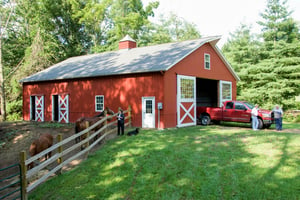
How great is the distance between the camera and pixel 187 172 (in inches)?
306

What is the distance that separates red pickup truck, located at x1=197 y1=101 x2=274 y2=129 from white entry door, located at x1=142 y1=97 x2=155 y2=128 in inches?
166

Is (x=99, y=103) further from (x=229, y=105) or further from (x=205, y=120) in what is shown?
(x=229, y=105)

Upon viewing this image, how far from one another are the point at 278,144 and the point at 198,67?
8.96 metres

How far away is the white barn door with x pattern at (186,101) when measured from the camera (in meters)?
15.8

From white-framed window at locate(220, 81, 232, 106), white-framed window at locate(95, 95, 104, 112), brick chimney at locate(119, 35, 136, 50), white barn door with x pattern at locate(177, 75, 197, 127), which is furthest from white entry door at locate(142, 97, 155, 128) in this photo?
brick chimney at locate(119, 35, 136, 50)

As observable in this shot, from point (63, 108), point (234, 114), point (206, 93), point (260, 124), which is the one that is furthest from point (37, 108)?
point (260, 124)

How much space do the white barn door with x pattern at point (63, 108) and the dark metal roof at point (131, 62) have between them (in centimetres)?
145

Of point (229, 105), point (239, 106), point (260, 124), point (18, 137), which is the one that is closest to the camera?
point (260, 124)

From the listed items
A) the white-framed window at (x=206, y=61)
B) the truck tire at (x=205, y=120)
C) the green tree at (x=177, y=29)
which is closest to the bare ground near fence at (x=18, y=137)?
the truck tire at (x=205, y=120)

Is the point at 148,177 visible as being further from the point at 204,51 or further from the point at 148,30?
the point at 148,30

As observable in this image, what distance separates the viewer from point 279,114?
45.4ft

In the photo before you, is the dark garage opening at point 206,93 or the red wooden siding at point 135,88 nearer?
the red wooden siding at point 135,88

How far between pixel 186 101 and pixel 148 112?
2588 millimetres

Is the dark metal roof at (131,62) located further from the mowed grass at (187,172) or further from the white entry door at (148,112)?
the mowed grass at (187,172)
